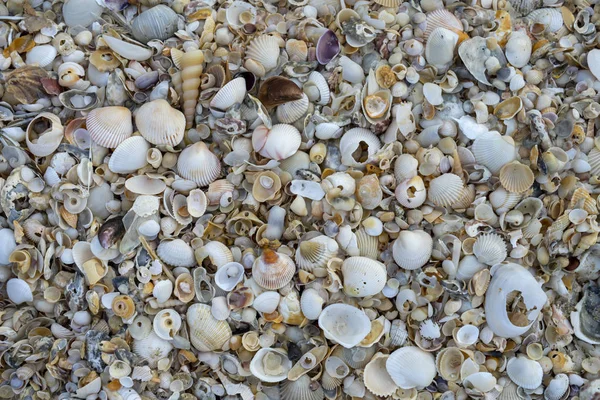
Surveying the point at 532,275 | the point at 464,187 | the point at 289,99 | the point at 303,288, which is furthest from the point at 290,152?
the point at 532,275

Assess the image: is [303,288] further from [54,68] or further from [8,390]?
[54,68]

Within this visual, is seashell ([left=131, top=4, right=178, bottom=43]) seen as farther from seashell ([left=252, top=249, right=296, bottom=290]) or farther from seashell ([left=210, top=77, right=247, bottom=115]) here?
seashell ([left=252, top=249, right=296, bottom=290])

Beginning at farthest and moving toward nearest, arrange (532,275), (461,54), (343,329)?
(461,54) → (532,275) → (343,329)

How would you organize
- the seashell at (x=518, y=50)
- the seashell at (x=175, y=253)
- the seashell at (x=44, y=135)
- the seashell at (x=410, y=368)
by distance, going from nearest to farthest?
the seashell at (x=410, y=368), the seashell at (x=175, y=253), the seashell at (x=44, y=135), the seashell at (x=518, y=50)

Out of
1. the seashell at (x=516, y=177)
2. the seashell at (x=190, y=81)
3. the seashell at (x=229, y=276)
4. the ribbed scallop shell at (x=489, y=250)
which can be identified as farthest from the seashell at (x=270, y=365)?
the seashell at (x=516, y=177)

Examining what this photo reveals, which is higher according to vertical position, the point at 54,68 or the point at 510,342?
the point at 54,68

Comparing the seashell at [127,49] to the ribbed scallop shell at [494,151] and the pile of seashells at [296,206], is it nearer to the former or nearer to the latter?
the pile of seashells at [296,206]

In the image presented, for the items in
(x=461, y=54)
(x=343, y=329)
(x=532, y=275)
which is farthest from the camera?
(x=461, y=54)

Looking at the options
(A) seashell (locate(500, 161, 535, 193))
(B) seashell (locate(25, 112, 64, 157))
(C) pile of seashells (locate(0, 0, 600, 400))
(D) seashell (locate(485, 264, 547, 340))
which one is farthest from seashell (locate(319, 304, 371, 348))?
(B) seashell (locate(25, 112, 64, 157))
